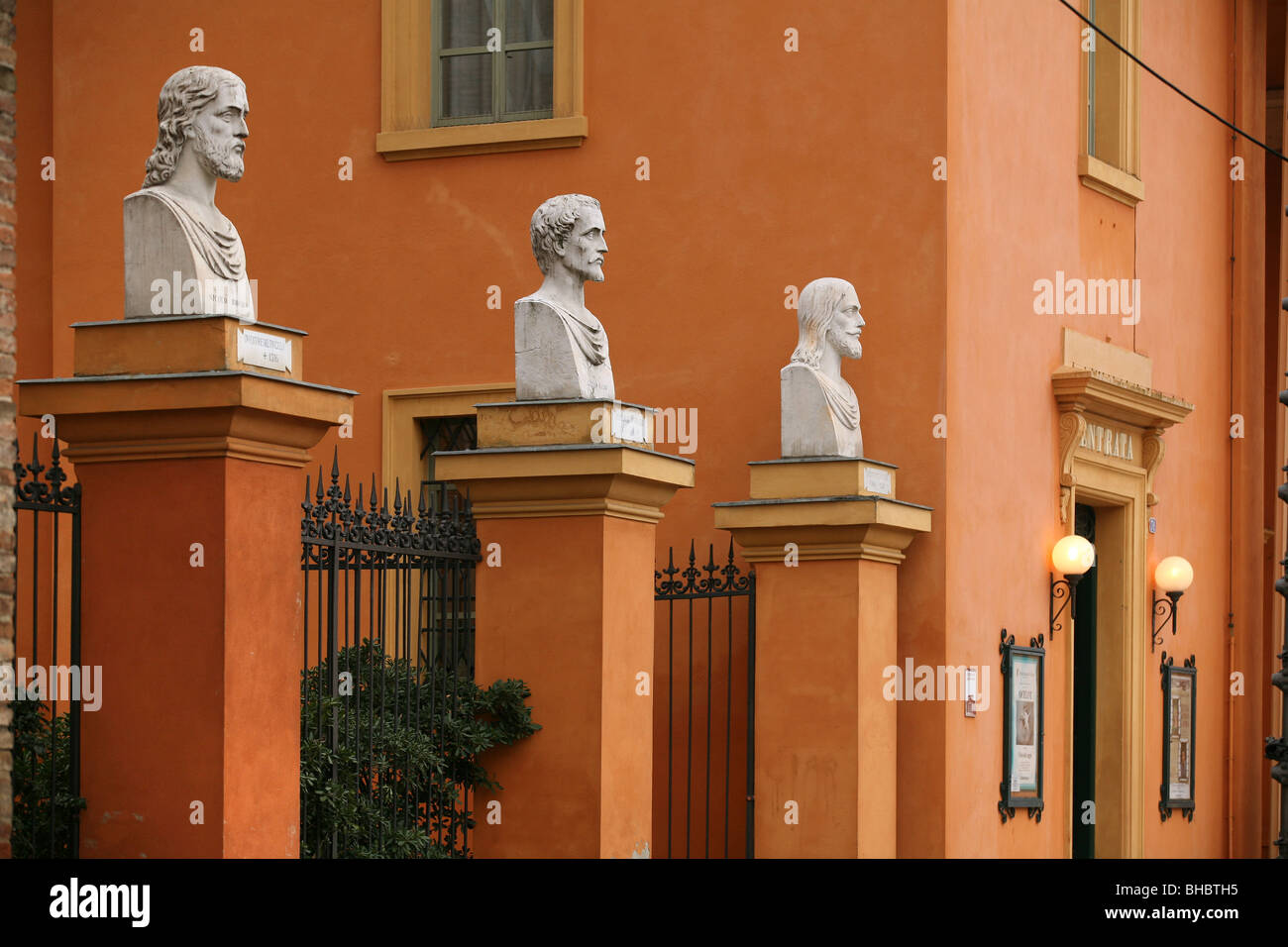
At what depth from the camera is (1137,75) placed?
1748 centimetres

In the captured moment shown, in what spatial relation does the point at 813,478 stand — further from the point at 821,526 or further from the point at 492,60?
the point at 492,60

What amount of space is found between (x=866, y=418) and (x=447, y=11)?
4134 mm

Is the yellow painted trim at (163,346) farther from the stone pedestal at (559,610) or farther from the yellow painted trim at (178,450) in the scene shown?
the stone pedestal at (559,610)

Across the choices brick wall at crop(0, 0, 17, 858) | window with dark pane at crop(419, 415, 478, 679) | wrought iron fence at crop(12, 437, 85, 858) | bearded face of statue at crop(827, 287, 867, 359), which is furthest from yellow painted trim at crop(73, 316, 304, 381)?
bearded face of statue at crop(827, 287, 867, 359)

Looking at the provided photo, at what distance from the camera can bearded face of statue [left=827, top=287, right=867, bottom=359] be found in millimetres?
13680

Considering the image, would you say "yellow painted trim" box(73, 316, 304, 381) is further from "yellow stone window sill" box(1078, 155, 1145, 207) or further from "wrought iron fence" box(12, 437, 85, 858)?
"yellow stone window sill" box(1078, 155, 1145, 207)

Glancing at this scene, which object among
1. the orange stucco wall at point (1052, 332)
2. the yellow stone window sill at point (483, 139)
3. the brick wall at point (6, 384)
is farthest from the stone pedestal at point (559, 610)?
the brick wall at point (6, 384)

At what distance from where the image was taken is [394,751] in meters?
10.9

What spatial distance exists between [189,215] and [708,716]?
581 centimetres

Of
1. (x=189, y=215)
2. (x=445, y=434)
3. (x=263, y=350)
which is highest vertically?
(x=189, y=215)

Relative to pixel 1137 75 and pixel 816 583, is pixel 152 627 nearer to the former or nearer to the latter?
pixel 816 583

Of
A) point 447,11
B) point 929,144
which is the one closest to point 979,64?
point 929,144

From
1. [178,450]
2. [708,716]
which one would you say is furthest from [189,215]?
[708,716]

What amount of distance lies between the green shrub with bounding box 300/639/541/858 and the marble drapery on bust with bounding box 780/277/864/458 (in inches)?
107
